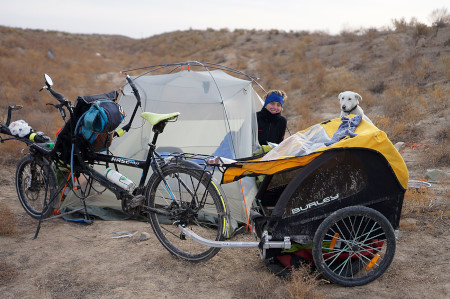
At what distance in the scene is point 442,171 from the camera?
5789mm

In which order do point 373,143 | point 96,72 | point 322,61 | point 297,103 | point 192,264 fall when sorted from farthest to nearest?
point 96,72
point 322,61
point 297,103
point 192,264
point 373,143

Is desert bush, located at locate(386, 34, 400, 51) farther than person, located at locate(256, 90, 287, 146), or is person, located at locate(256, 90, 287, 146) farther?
desert bush, located at locate(386, 34, 400, 51)

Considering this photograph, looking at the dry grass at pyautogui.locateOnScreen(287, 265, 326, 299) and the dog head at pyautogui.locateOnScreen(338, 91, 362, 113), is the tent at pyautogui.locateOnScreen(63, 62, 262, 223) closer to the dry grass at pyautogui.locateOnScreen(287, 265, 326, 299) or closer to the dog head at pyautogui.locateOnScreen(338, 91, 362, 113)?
the dog head at pyautogui.locateOnScreen(338, 91, 362, 113)

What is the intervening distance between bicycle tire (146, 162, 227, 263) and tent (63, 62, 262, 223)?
48.6 inches

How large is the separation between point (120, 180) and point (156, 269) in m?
0.91

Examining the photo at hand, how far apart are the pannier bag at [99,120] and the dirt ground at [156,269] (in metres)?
1.12

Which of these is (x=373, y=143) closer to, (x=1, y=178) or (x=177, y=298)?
(x=177, y=298)

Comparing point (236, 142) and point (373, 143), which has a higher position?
point (373, 143)

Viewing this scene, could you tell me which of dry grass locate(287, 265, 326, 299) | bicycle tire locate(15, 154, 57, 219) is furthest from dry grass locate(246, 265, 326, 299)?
bicycle tire locate(15, 154, 57, 219)

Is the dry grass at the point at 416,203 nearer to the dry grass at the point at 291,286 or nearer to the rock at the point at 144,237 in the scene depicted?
the dry grass at the point at 291,286

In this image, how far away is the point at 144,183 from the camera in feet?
12.5

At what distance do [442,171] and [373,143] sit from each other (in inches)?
139

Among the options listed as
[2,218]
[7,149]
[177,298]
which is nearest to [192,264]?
[177,298]

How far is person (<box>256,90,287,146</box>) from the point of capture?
5.53m
